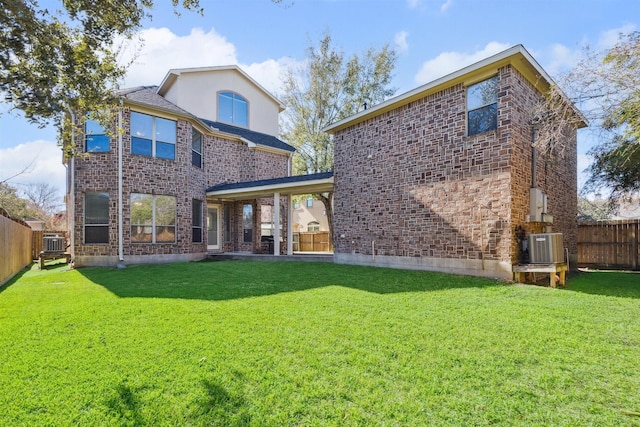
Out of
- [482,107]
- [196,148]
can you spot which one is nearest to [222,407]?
[482,107]

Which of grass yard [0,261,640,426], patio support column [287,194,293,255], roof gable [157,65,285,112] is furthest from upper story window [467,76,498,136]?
roof gable [157,65,285,112]

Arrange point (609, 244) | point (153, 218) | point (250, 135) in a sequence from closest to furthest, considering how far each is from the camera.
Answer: point (609, 244), point (153, 218), point (250, 135)

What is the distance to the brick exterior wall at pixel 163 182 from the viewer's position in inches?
476

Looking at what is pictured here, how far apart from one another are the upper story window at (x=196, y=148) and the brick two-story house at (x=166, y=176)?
1.7 inches

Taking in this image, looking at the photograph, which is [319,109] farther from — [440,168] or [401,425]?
[401,425]

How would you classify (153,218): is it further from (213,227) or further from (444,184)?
(444,184)

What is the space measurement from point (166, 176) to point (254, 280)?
7.14 meters

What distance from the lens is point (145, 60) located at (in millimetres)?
9180

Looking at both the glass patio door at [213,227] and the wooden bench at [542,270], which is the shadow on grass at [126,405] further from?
the glass patio door at [213,227]

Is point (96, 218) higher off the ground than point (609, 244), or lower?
higher

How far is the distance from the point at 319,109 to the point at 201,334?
1917cm

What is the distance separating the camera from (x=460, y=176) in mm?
8852

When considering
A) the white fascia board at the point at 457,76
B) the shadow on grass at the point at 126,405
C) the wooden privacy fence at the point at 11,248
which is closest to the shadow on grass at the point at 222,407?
the shadow on grass at the point at 126,405

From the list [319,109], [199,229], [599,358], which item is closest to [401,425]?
[599,358]
